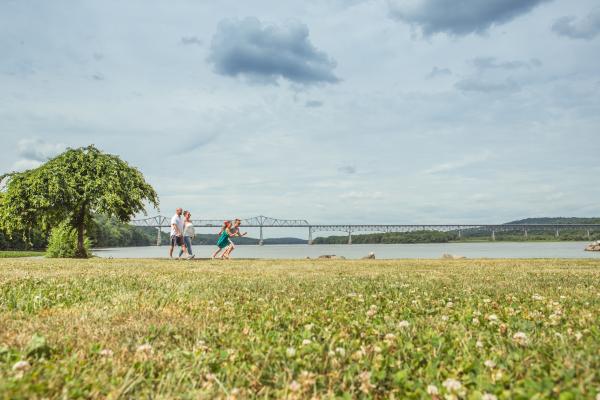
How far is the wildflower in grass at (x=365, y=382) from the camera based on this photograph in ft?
10.4

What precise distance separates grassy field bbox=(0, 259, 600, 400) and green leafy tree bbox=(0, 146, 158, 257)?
25712mm

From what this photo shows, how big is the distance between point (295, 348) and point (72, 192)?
30.8 meters

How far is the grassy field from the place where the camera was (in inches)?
121

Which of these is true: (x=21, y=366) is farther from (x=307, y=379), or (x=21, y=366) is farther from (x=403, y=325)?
(x=403, y=325)

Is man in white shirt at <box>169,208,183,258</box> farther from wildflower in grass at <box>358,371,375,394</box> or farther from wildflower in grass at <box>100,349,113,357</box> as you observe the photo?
wildflower in grass at <box>358,371,375,394</box>

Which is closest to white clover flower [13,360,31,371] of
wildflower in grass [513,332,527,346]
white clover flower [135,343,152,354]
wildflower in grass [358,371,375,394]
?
white clover flower [135,343,152,354]

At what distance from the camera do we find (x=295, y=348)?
4.12 m

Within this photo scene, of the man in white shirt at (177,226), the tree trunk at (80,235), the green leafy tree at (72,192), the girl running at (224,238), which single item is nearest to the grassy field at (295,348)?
the man in white shirt at (177,226)

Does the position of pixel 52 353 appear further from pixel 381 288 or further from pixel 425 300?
pixel 381 288

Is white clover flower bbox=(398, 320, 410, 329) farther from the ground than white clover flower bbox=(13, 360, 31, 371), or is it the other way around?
white clover flower bbox=(13, 360, 31, 371)

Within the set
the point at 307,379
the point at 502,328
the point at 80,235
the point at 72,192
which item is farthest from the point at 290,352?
the point at 80,235

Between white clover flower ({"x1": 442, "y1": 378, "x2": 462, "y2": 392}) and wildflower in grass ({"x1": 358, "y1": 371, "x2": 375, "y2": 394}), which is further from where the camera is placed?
wildflower in grass ({"x1": 358, "y1": 371, "x2": 375, "y2": 394})

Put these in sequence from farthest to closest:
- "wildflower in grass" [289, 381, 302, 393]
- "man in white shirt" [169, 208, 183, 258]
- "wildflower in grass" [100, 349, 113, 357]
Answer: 1. "man in white shirt" [169, 208, 183, 258]
2. "wildflower in grass" [100, 349, 113, 357]
3. "wildflower in grass" [289, 381, 302, 393]

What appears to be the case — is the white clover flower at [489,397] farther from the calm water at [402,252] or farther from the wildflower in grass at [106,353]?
the calm water at [402,252]
